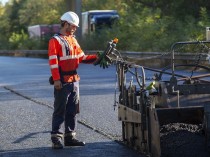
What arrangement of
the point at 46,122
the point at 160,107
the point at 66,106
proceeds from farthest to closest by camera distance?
the point at 46,122 < the point at 66,106 < the point at 160,107

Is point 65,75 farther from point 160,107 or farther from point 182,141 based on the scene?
point 182,141

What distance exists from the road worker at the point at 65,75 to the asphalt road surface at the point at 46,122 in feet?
0.74

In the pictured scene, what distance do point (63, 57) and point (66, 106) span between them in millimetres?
626

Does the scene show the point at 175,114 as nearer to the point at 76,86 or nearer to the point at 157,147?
the point at 157,147

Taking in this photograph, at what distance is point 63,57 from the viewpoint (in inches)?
314

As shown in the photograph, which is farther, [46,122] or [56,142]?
[46,122]

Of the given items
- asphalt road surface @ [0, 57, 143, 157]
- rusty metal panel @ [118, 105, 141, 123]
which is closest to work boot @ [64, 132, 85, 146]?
asphalt road surface @ [0, 57, 143, 157]

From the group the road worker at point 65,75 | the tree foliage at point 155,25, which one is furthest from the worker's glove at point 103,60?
the tree foliage at point 155,25

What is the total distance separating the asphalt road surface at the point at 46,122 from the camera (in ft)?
25.9

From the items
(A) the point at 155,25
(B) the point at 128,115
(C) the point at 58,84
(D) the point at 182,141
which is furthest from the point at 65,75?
(A) the point at 155,25

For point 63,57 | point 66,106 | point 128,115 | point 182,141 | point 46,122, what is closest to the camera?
point 182,141

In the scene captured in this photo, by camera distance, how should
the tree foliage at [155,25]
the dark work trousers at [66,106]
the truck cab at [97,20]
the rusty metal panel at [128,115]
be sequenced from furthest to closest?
the truck cab at [97,20] → the tree foliage at [155,25] → the dark work trousers at [66,106] → the rusty metal panel at [128,115]

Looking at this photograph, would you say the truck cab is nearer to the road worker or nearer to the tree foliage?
the tree foliage

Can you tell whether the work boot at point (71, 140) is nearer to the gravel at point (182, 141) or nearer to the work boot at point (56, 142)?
the work boot at point (56, 142)
